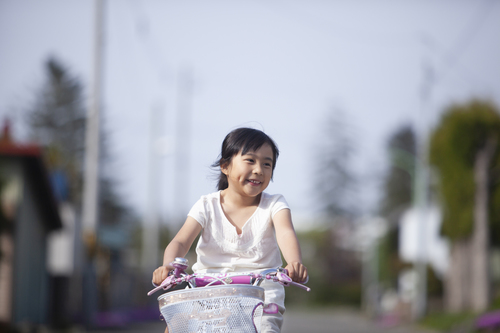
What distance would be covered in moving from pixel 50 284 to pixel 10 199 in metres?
7.14

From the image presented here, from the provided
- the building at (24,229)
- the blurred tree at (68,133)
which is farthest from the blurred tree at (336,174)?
the building at (24,229)

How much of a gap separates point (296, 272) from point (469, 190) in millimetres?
21657

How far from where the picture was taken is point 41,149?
17.4 m

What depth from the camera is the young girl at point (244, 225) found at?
3621 millimetres

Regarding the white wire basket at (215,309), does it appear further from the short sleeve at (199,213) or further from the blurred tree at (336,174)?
the blurred tree at (336,174)

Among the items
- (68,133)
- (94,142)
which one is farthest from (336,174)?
(94,142)

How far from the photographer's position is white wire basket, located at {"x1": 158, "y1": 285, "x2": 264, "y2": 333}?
2951 millimetres

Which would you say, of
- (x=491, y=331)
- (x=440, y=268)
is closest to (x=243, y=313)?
(x=491, y=331)

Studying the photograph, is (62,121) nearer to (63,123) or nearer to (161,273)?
(63,123)

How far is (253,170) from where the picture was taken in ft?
11.9

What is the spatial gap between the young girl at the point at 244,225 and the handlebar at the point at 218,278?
0.30 m

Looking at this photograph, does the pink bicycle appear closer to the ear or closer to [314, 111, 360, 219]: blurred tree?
the ear

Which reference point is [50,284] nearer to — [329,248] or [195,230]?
[195,230]

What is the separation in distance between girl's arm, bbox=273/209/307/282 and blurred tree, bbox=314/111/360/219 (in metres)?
60.5
